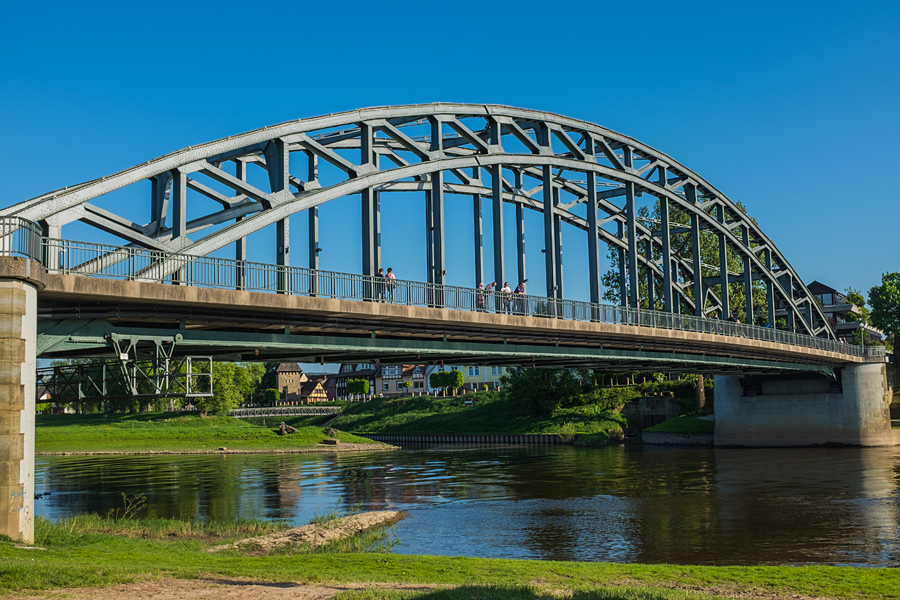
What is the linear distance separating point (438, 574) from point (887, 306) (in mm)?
91707

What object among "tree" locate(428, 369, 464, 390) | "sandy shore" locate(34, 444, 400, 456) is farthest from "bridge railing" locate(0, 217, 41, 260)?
"tree" locate(428, 369, 464, 390)

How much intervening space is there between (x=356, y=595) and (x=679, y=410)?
64978 millimetres

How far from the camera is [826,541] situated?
841 inches

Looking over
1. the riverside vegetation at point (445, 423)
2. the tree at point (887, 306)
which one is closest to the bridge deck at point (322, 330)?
the riverside vegetation at point (445, 423)

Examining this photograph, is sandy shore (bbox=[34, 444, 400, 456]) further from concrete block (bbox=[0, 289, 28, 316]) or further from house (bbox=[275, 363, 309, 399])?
house (bbox=[275, 363, 309, 399])

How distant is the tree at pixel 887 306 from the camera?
92.2 m

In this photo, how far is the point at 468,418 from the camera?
8381 centimetres

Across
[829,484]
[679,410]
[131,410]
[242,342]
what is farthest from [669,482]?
[131,410]

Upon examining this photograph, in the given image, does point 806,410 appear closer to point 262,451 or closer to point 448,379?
point 262,451

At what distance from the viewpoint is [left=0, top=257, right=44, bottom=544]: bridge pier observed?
53.4 ft

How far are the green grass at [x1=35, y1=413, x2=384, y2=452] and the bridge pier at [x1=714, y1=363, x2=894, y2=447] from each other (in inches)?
1196

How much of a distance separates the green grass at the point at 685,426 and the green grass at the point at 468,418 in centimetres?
361

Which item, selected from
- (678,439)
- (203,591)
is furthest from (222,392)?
(203,591)

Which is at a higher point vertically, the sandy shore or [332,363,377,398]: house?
[332,363,377,398]: house
